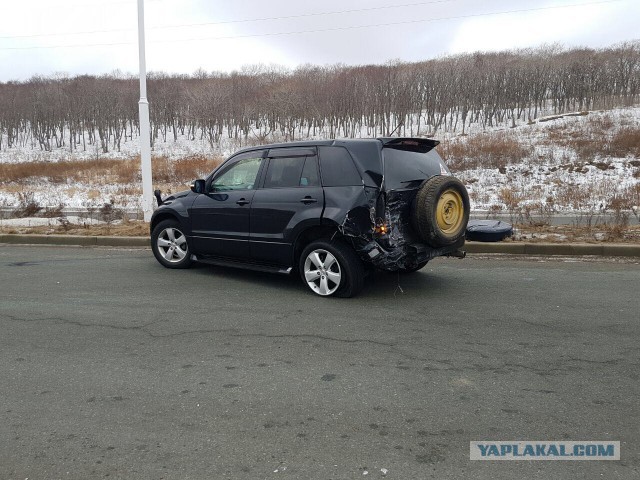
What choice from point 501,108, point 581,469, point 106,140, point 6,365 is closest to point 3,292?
point 6,365

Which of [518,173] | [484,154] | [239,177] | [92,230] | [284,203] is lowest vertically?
[92,230]

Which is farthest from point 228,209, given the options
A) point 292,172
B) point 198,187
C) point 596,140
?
point 596,140

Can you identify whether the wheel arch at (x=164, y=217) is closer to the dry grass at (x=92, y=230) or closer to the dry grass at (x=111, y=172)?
the dry grass at (x=92, y=230)

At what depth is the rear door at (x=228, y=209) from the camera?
22.6 feet

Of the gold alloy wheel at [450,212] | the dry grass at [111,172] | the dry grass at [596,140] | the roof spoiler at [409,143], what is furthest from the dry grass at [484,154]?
the gold alloy wheel at [450,212]

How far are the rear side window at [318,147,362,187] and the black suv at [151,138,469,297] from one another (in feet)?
0.04

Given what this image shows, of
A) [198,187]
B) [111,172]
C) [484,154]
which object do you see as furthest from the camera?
[111,172]

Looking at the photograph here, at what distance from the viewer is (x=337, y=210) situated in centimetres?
588

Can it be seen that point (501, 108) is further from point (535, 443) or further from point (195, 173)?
point (535, 443)

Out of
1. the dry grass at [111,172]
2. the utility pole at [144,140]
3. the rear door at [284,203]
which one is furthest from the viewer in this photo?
the dry grass at [111,172]

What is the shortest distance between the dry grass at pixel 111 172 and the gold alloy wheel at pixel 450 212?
942 inches

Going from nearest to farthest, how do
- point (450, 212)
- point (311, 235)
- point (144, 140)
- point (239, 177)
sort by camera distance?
1. point (450, 212)
2. point (311, 235)
3. point (239, 177)
4. point (144, 140)

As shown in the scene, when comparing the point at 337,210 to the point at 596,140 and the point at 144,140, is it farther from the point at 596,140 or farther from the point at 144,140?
the point at 596,140

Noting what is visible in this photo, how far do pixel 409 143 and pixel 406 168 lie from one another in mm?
380
